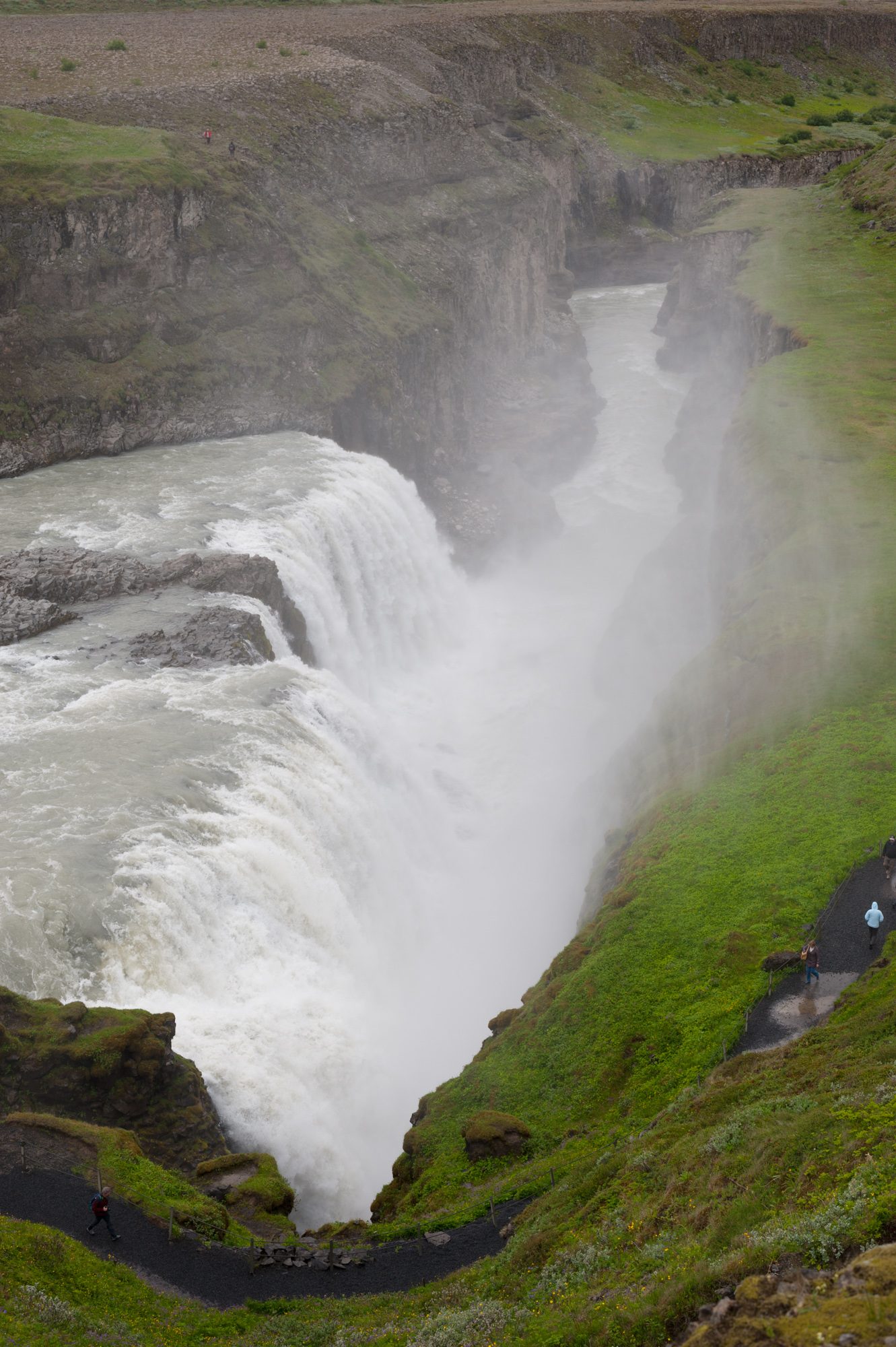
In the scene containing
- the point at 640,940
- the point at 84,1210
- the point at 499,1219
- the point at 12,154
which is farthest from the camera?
the point at 12,154

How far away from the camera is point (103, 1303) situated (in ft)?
65.9

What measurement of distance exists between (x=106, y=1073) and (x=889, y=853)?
64.3ft

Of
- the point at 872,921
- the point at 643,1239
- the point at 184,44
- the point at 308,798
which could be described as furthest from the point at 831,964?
the point at 184,44

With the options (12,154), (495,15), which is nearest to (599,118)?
(495,15)

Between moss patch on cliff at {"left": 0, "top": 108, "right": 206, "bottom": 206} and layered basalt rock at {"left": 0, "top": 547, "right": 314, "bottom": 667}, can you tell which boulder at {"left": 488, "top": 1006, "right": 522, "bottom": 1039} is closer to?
layered basalt rock at {"left": 0, "top": 547, "right": 314, "bottom": 667}

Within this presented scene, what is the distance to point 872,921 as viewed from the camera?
28375mm

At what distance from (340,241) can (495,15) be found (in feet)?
204

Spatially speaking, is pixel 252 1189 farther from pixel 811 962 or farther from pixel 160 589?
pixel 160 589

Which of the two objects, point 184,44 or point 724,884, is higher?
point 184,44

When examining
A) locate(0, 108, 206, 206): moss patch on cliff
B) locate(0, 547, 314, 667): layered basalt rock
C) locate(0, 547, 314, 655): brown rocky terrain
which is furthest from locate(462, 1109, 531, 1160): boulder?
Result: locate(0, 108, 206, 206): moss patch on cliff

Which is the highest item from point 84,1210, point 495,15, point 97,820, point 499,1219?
point 495,15

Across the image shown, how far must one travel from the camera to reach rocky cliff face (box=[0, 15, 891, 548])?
197 feet

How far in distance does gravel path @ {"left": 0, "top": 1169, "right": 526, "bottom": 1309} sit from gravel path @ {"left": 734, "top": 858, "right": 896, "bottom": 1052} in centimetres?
783

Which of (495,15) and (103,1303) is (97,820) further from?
(495,15)
